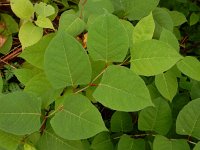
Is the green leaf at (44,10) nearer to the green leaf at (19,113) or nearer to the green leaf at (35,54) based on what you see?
the green leaf at (35,54)

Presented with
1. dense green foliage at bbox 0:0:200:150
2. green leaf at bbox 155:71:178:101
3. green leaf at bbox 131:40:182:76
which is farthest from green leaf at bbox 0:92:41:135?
green leaf at bbox 155:71:178:101

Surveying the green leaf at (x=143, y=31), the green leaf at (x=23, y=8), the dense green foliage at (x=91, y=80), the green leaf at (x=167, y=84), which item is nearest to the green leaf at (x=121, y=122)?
the dense green foliage at (x=91, y=80)

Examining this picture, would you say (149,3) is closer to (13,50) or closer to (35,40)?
(35,40)

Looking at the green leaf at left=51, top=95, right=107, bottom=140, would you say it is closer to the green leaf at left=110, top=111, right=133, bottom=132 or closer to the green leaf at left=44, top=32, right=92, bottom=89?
the green leaf at left=44, top=32, right=92, bottom=89

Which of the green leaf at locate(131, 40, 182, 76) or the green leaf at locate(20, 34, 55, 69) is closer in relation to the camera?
the green leaf at locate(131, 40, 182, 76)

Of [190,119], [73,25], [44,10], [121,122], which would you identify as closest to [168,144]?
[190,119]
